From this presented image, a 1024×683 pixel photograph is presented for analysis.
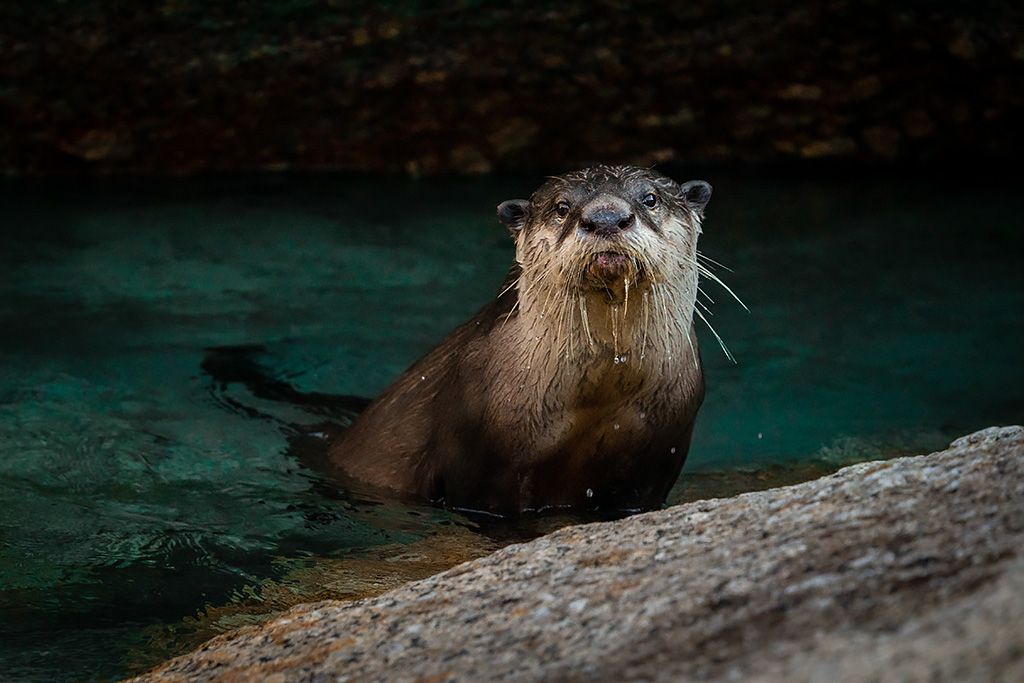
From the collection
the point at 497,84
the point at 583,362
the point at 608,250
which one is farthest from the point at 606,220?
the point at 497,84

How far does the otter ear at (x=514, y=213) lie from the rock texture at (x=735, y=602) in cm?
138

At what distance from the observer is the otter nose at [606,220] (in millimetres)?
3654

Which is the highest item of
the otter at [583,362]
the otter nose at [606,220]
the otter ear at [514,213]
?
the otter nose at [606,220]

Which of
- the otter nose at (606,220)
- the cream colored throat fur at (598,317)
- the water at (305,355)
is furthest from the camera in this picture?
the water at (305,355)

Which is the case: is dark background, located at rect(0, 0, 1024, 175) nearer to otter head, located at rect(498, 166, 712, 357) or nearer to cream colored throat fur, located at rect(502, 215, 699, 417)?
otter head, located at rect(498, 166, 712, 357)

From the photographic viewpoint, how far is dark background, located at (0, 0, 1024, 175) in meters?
7.82

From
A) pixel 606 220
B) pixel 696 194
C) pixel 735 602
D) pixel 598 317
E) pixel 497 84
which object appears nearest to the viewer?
pixel 735 602

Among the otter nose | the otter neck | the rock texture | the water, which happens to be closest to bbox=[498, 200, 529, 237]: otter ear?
the otter neck

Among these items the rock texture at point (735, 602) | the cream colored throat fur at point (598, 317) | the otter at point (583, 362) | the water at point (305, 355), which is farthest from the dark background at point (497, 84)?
the rock texture at point (735, 602)

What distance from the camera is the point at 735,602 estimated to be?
2.34 meters

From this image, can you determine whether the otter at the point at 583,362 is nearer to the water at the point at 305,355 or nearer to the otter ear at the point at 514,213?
the otter ear at the point at 514,213

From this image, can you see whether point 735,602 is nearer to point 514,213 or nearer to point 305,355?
point 514,213

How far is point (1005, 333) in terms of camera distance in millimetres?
6859

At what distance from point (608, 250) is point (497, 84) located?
16.3 ft
